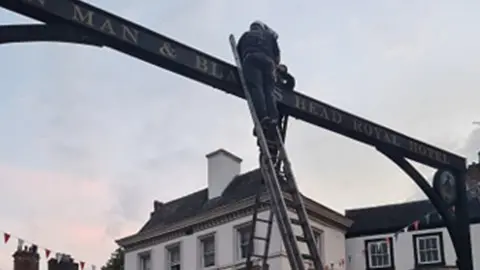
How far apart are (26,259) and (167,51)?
24667 millimetres

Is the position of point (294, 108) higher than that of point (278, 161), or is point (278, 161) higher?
point (294, 108)

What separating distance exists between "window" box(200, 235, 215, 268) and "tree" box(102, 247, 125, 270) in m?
11.2

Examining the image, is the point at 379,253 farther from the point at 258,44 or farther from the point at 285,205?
the point at 285,205

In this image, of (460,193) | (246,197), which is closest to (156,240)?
(246,197)

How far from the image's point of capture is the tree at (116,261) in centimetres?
4069

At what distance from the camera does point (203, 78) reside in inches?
368

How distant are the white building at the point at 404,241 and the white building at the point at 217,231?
569 mm

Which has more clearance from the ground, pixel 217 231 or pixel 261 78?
pixel 217 231

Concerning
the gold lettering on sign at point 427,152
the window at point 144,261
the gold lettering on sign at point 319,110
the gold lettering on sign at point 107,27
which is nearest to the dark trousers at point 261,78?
the gold lettering on sign at point 319,110

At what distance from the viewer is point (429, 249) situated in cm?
2939

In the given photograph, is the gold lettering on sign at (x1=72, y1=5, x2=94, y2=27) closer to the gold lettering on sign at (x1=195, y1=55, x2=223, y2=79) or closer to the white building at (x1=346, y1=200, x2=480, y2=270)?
the gold lettering on sign at (x1=195, y1=55, x2=223, y2=79)

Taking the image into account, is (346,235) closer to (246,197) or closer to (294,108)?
(246,197)

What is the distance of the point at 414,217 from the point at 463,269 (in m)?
19.4

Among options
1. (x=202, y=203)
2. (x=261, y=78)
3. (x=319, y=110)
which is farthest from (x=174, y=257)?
(x=261, y=78)
